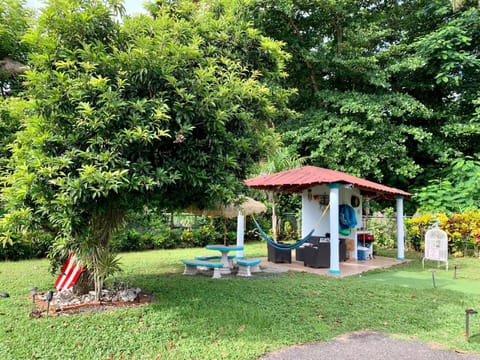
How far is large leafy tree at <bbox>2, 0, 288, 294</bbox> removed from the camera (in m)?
4.16

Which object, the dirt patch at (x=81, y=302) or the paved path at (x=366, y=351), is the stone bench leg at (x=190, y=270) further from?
the paved path at (x=366, y=351)

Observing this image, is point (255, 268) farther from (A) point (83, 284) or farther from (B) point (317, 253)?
(A) point (83, 284)

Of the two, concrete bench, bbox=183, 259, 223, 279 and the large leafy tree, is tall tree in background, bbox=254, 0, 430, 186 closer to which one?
concrete bench, bbox=183, 259, 223, 279

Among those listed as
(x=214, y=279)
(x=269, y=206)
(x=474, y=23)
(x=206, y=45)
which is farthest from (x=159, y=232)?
(x=474, y=23)

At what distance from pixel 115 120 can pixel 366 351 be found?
3702mm

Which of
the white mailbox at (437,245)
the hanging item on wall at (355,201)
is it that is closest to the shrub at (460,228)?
the white mailbox at (437,245)

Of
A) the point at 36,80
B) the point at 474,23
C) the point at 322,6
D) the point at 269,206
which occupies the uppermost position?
the point at 322,6

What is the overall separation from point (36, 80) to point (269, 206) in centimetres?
1187

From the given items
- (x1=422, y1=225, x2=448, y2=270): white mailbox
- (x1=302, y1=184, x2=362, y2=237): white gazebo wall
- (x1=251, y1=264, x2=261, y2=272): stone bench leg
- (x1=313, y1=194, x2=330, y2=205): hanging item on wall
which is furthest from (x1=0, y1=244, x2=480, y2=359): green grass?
(x1=313, y1=194, x2=330, y2=205): hanging item on wall

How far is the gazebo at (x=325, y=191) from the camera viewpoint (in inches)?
333

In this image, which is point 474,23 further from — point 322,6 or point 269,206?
point 269,206

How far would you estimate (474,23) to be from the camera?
1347 centimetres

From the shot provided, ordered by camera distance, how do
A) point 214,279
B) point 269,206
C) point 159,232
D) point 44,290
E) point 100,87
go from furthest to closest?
point 269,206, point 159,232, point 214,279, point 44,290, point 100,87

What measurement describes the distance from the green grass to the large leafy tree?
49.5 inches
